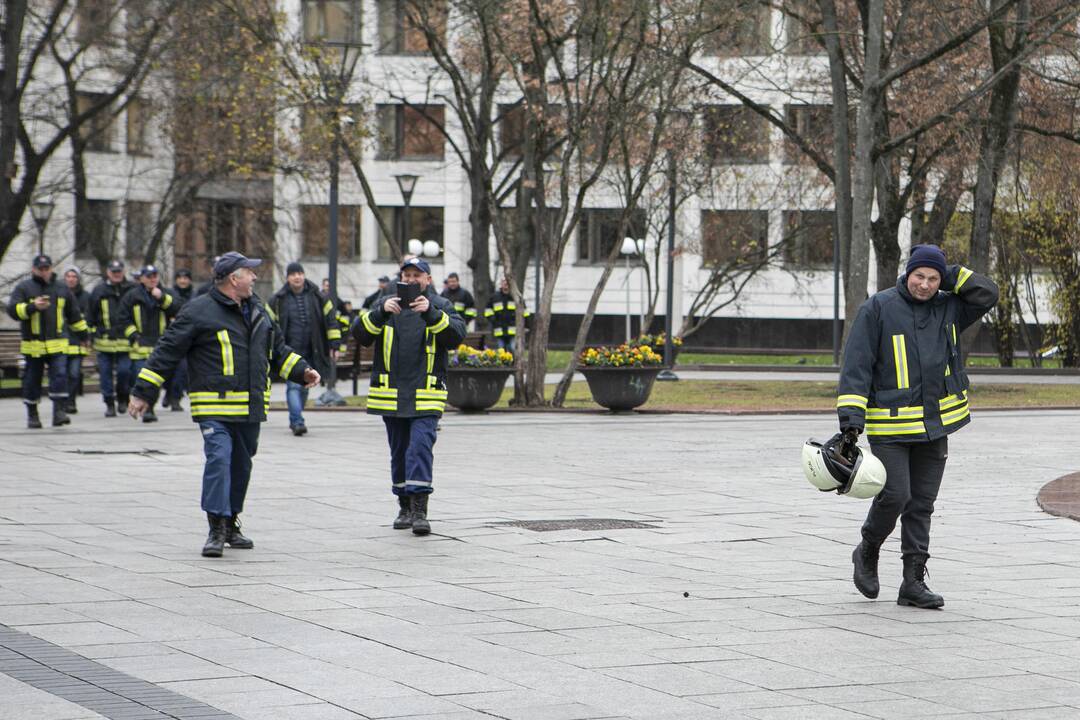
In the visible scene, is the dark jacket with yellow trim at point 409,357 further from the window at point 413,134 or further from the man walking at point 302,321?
the window at point 413,134

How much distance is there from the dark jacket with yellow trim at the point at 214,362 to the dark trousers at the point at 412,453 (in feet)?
3.25

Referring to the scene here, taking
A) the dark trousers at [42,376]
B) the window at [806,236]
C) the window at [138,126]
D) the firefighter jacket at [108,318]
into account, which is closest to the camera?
the dark trousers at [42,376]

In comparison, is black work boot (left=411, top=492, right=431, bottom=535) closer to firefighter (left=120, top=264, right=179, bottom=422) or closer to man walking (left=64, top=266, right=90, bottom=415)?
man walking (left=64, top=266, right=90, bottom=415)

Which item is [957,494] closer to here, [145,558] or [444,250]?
[145,558]

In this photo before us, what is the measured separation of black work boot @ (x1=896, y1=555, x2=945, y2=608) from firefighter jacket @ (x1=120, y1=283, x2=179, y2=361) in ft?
45.6

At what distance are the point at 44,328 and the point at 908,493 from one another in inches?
524

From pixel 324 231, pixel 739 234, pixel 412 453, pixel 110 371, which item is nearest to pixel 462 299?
pixel 110 371

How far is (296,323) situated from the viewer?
18203 millimetres

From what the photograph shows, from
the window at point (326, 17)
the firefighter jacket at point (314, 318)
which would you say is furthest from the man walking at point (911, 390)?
the window at point (326, 17)

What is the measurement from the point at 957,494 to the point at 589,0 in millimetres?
10395

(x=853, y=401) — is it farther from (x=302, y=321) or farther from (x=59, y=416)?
(x=59, y=416)

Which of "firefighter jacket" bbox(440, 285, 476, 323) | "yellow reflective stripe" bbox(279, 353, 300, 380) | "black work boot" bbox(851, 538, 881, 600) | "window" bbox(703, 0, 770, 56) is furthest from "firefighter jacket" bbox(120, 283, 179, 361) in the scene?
"black work boot" bbox(851, 538, 881, 600)

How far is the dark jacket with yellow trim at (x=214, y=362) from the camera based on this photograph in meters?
9.95

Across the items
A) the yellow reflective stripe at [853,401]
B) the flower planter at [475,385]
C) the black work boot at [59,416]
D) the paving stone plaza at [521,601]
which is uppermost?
A: the yellow reflective stripe at [853,401]
